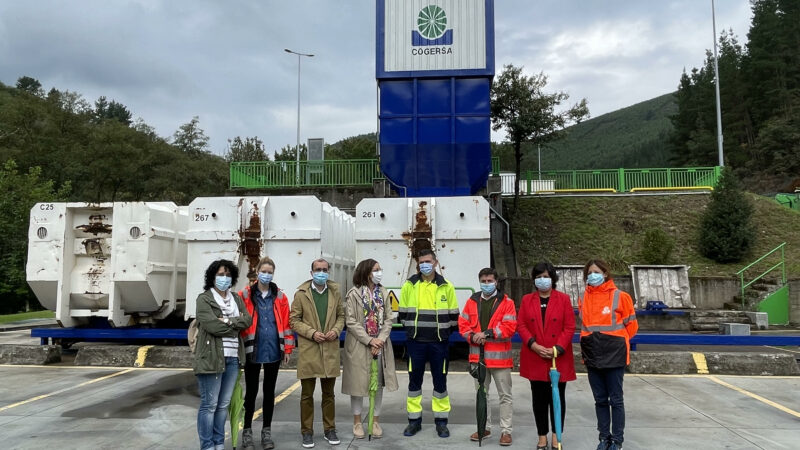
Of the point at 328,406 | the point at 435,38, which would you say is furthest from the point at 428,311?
the point at 435,38

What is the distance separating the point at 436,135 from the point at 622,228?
1214cm

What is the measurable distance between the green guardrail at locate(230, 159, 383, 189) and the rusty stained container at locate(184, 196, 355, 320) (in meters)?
12.6

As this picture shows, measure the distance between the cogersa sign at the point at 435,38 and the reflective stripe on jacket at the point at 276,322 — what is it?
754 cm

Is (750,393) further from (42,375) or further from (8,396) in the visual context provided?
(42,375)

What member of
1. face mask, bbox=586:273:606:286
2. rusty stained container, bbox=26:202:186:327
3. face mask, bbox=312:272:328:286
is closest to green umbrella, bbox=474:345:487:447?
face mask, bbox=586:273:606:286

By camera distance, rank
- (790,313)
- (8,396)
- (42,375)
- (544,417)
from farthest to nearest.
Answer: (790,313) < (42,375) < (8,396) < (544,417)

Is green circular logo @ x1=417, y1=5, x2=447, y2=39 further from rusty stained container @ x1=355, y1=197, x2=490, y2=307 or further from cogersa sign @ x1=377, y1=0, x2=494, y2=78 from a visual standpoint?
rusty stained container @ x1=355, y1=197, x2=490, y2=307

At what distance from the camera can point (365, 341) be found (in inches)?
194

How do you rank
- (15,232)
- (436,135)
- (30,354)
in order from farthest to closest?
(15,232)
(436,135)
(30,354)

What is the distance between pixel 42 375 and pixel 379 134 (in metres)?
7.29

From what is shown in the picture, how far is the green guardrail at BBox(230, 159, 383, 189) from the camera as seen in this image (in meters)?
20.8

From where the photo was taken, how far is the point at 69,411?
5969 millimetres

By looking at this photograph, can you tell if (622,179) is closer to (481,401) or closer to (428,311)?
(428,311)

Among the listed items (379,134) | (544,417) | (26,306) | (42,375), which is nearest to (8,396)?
(42,375)
